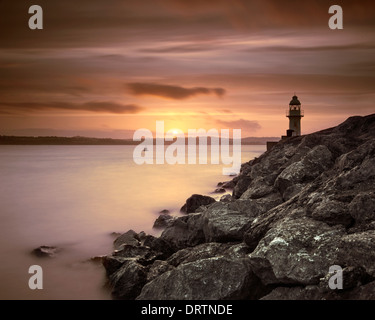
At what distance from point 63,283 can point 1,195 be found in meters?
22.4

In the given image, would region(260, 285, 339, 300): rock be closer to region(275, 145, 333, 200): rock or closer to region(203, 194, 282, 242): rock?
region(203, 194, 282, 242): rock

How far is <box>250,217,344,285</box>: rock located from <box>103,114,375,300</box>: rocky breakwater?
0.02 meters

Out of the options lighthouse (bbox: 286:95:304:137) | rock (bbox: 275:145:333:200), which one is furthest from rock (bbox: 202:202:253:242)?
lighthouse (bbox: 286:95:304:137)

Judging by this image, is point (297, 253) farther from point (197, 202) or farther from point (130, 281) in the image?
point (197, 202)

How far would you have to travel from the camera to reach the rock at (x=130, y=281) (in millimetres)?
8953

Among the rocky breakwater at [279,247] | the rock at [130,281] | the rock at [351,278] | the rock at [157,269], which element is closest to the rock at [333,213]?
the rocky breakwater at [279,247]

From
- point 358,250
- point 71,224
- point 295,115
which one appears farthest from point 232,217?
point 295,115

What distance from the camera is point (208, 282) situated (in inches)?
285

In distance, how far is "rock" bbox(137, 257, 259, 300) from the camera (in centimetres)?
707

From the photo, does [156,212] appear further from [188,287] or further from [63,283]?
[188,287]

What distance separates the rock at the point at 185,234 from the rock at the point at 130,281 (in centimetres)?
193

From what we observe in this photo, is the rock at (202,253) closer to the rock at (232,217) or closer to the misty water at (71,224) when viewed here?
the rock at (232,217)

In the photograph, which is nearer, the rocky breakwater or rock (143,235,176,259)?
the rocky breakwater
